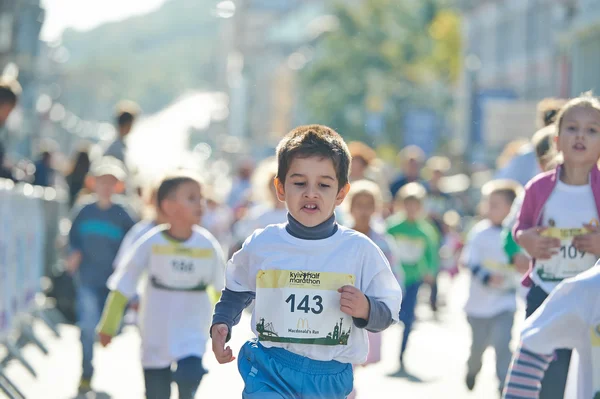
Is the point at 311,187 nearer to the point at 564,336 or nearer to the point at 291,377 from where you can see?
the point at 291,377

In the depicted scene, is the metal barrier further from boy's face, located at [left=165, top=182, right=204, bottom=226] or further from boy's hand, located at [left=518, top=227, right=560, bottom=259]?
boy's hand, located at [left=518, top=227, right=560, bottom=259]

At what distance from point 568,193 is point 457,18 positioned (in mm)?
69939

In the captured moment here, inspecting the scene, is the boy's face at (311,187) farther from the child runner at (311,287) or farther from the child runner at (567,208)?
the child runner at (567,208)

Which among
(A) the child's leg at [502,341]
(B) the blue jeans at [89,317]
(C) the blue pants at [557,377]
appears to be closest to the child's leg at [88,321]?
(B) the blue jeans at [89,317]

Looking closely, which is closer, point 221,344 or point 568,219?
point 221,344

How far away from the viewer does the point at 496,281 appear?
11.1m

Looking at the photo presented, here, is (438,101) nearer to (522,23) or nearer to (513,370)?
Answer: (522,23)

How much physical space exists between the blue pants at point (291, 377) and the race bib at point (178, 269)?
2.65 m

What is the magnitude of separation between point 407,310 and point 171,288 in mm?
5547

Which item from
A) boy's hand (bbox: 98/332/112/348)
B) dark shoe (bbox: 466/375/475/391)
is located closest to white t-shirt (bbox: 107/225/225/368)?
boy's hand (bbox: 98/332/112/348)

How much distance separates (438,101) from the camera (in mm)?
83562

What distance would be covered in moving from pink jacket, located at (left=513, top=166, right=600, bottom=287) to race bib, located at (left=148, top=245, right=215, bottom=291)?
6.73 feet

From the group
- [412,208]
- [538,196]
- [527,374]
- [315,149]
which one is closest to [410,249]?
[412,208]

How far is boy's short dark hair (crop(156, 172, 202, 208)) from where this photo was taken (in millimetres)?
8422
